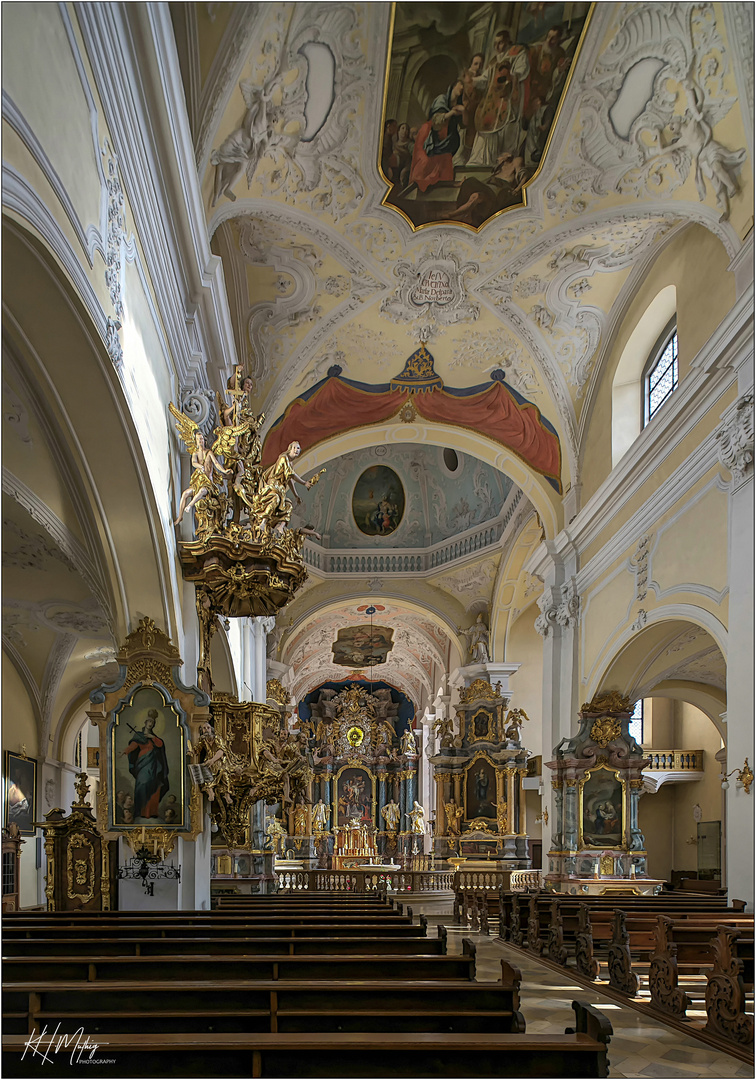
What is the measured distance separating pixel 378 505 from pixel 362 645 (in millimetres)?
7836

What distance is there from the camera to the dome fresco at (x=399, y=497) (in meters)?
24.5

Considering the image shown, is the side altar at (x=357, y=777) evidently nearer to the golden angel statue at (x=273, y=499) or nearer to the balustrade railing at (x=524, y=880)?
the balustrade railing at (x=524, y=880)

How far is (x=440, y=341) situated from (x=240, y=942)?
11754mm

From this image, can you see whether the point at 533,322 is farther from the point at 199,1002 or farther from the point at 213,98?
the point at 199,1002

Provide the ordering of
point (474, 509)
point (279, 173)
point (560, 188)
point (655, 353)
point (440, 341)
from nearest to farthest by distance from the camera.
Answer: point (279, 173), point (560, 188), point (655, 353), point (440, 341), point (474, 509)

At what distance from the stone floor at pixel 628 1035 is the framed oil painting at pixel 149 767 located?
3528mm

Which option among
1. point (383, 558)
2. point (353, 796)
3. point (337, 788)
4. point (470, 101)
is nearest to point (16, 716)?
point (383, 558)

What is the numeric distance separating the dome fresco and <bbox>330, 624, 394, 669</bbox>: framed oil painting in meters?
5.29

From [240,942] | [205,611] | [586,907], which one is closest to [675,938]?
[586,907]

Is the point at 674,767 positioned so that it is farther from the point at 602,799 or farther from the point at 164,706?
the point at 164,706

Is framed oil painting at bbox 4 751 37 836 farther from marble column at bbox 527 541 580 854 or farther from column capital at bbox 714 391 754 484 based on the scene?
column capital at bbox 714 391 754 484

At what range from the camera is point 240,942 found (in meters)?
5.92

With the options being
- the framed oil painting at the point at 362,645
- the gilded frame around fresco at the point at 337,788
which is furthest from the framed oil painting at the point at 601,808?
the gilded frame around fresco at the point at 337,788

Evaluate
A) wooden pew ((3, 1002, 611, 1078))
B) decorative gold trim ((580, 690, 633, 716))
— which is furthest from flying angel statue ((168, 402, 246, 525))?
decorative gold trim ((580, 690, 633, 716))
